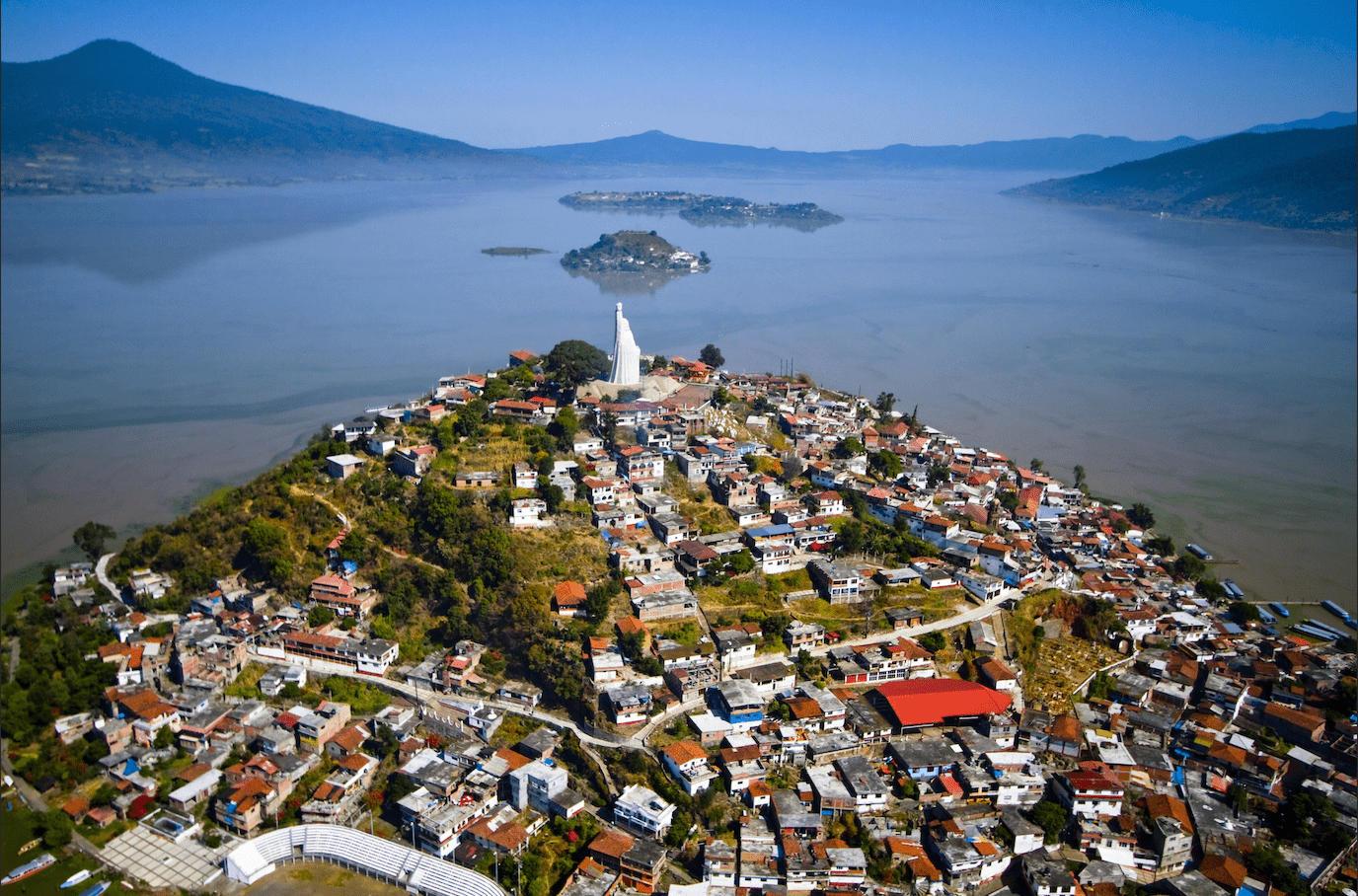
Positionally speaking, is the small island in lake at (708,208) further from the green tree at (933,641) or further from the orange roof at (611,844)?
the orange roof at (611,844)

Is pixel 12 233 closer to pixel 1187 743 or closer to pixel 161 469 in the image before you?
pixel 161 469

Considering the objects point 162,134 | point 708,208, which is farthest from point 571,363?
point 162,134

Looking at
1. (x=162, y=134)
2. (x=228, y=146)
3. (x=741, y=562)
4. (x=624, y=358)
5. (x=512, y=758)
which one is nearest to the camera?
(x=512, y=758)

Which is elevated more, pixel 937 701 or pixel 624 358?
pixel 624 358

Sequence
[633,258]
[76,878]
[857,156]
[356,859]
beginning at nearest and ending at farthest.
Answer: [76,878] → [356,859] → [633,258] → [857,156]

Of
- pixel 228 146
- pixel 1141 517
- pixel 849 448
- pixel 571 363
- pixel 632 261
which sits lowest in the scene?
pixel 1141 517

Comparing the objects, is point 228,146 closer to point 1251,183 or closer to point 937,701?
point 1251,183

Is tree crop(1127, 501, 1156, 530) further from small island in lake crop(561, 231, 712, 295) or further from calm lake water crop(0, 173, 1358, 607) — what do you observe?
small island in lake crop(561, 231, 712, 295)

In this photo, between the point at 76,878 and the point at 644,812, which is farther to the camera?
the point at 644,812
